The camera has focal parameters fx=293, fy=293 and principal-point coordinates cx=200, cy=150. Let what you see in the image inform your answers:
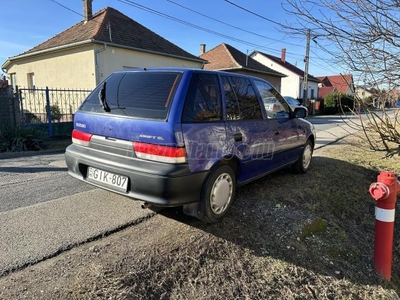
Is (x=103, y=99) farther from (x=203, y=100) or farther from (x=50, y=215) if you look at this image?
(x=50, y=215)

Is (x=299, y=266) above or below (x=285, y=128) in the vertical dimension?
below

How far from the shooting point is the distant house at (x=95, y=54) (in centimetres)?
1365

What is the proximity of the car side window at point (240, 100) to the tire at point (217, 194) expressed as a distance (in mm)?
650

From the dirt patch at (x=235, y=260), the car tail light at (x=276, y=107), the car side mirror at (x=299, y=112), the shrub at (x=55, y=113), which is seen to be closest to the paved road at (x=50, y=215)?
the dirt patch at (x=235, y=260)

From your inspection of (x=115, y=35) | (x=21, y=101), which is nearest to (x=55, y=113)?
(x=21, y=101)

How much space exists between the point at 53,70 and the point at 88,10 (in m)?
3.92

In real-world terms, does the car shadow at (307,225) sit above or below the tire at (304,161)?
below

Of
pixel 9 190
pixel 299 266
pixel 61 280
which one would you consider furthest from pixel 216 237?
pixel 9 190

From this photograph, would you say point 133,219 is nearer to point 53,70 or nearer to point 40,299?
point 40,299

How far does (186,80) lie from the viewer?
2963 millimetres

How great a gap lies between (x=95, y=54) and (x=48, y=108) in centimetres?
474

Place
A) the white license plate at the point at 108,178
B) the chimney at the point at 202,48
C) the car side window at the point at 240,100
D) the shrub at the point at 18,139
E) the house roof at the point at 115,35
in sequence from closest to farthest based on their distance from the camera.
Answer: the white license plate at the point at 108,178 → the car side window at the point at 240,100 → the shrub at the point at 18,139 → the house roof at the point at 115,35 → the chimney at the point at 202,48

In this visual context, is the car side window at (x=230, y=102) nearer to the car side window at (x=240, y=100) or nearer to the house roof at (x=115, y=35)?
the car side window at (x=240, y=100)

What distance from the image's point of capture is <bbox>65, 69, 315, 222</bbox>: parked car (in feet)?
8.89
